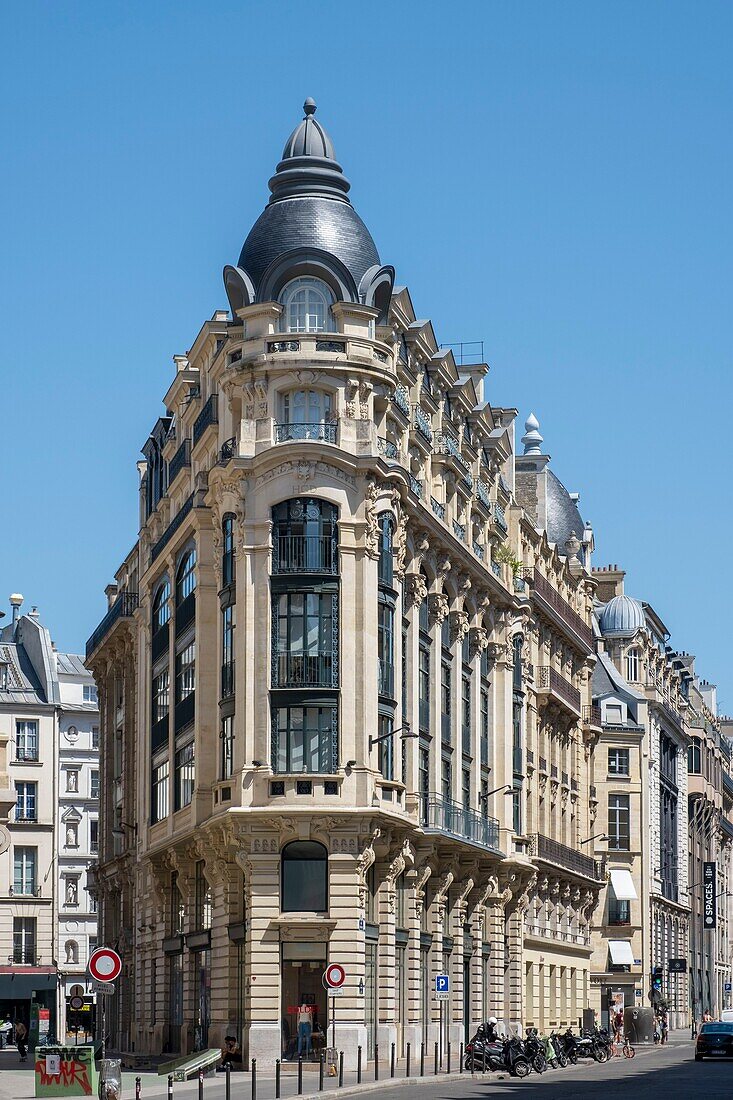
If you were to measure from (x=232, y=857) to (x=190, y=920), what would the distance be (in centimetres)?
842

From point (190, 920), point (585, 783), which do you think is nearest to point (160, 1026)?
point (190, 920)

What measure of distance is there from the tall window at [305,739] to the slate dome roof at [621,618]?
6386cm

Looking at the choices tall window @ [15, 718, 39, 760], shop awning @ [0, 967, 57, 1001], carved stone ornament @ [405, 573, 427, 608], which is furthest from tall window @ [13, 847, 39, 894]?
carved stone ornament @ [405, 573, 427, 608]

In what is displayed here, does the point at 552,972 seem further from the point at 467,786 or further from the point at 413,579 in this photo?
the point at 413,579

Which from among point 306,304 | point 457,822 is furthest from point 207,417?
point 457,822

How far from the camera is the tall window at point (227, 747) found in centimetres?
5772

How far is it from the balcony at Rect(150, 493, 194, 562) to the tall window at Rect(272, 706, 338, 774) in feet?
36.1

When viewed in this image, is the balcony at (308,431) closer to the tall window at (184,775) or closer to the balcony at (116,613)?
the tall window at (184,775)

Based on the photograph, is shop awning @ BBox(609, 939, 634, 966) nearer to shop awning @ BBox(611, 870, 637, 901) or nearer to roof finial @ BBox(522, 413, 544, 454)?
shop awning @ BBox(611, 870, 637, 901)

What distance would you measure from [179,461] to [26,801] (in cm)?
4228

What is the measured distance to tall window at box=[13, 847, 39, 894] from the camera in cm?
10488

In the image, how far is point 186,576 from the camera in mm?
66625

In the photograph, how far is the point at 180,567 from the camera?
224 feet

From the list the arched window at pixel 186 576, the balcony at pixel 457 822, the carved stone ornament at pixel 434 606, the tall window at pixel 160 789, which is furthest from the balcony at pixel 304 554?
the tall window at pixel 160 789
